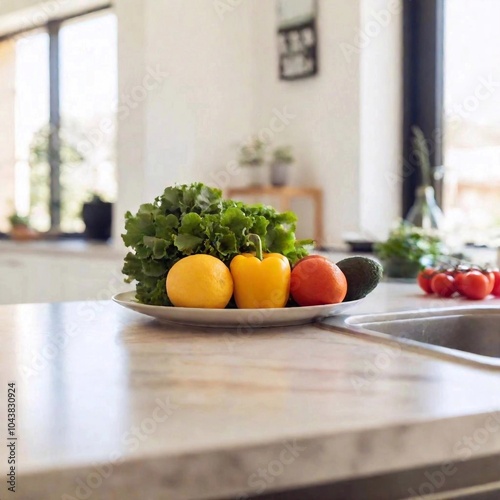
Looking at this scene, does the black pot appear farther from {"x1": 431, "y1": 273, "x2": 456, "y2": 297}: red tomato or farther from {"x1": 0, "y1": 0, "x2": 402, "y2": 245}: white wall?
{"x1": 431, "y1": 273, "x2": 456, "y2": 297}: red tomato

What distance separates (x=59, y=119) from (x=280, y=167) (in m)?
1.78

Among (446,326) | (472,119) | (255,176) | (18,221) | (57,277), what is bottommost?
(57,277)

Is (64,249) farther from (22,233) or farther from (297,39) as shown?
(297,39)

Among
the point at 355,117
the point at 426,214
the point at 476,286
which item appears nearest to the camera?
the point at 476,286

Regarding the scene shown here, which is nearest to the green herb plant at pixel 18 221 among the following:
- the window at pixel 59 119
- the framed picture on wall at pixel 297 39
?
the window at pixel 59 119

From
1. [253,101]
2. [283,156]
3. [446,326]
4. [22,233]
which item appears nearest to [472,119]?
[283,156]

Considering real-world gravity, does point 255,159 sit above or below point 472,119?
below

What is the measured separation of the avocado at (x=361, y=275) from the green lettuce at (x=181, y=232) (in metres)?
0.13

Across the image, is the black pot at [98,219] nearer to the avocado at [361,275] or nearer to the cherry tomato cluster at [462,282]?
the cherry tomato cluster at [462,282]

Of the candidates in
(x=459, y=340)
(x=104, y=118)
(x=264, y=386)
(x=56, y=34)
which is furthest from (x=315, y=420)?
(x=56, y=34)

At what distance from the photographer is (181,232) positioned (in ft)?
3.69

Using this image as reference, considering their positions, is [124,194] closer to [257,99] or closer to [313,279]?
[257,99]

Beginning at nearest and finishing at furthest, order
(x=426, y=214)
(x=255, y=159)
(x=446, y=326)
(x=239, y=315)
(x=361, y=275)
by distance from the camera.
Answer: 1. (x=239, y=315)
2. (x=361, y=275)
3. (x=446, y=326)
4. (x=426, y=214)
5. (x=255, y=159)

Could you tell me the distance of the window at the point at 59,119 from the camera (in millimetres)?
4434
